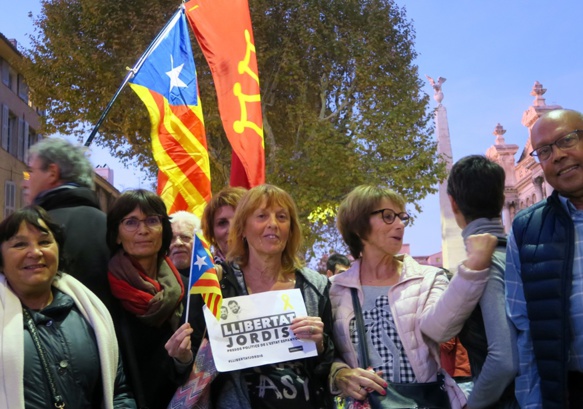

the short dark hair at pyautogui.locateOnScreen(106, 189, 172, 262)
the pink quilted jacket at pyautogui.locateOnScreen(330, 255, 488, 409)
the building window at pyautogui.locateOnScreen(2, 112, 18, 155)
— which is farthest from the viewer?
the building window at pyautogui.locateOnScreen(2, 112, 18, 155)

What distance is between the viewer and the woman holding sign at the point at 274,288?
3072 mm

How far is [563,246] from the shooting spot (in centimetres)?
271

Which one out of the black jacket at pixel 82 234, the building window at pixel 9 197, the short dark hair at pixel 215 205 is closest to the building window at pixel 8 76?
the building window at pixel 9 197

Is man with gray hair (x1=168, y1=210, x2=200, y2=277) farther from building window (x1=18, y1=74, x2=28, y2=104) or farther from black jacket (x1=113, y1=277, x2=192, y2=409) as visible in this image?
building window (x1=18, y1=74, x2=28, y2=104)

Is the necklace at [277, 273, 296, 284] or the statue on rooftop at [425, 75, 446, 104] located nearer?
the necklace at [277, 273, 296, 284]

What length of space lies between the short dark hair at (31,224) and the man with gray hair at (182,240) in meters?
1.54

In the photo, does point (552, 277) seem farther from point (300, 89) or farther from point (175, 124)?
point (300, 89)

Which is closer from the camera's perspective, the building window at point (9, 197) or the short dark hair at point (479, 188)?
the short dark hair at point (479, 188)

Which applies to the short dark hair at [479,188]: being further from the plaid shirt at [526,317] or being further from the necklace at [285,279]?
the necklace at [285,279]

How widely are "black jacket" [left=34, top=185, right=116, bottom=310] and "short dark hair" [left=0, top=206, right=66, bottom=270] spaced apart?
0.25 metres

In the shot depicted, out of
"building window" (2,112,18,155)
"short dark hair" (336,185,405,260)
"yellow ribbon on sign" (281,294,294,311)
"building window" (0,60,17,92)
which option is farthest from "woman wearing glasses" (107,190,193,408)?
"building window" (0,60,17,92)

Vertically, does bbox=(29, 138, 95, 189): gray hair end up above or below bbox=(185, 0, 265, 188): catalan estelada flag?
below

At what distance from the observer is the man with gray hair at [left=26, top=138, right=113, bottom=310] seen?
3.54m

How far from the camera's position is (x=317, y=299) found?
3277mm
